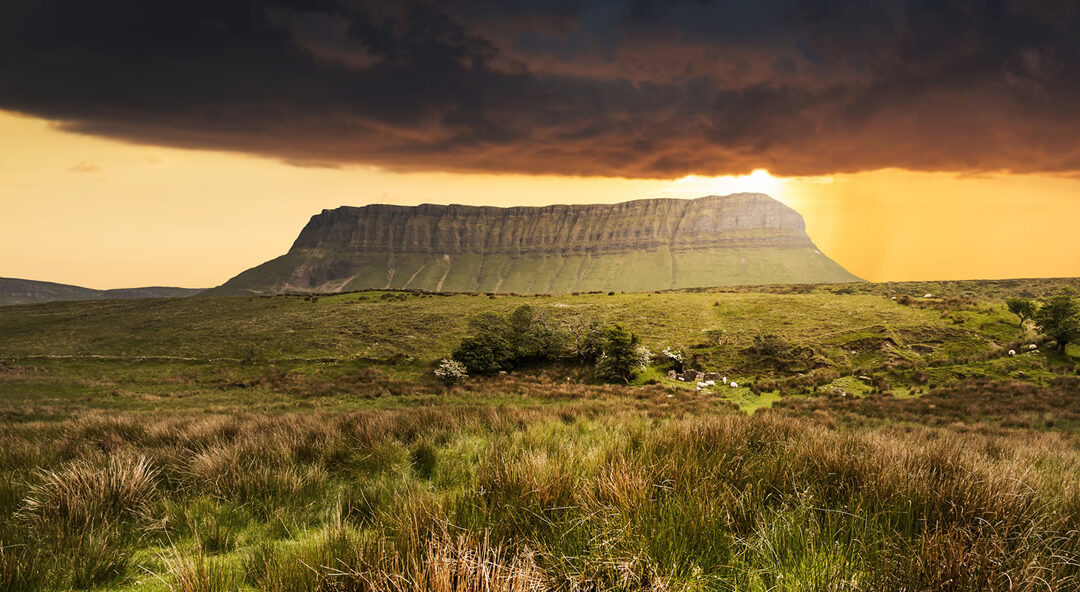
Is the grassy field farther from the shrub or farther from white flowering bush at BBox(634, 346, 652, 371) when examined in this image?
the shrub

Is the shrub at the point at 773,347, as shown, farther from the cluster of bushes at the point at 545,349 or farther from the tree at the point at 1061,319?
the tree at the point at 1061,319

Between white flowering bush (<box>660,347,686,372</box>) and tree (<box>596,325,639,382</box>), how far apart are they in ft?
12.0

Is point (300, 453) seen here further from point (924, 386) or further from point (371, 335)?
point (371, 335)

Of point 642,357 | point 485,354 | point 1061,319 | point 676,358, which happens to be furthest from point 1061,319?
point 485,354

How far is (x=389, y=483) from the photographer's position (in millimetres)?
4496

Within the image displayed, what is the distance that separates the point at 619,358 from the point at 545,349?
8.04m

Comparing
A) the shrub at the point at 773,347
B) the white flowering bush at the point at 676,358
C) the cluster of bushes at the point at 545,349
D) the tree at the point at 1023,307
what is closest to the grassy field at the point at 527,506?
the cluster of bushes at the point at 545,349

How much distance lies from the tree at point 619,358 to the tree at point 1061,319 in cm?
2636

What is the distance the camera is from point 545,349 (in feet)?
121

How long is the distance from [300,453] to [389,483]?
1.97 meters

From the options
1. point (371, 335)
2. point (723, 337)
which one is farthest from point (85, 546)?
point (371, 335)

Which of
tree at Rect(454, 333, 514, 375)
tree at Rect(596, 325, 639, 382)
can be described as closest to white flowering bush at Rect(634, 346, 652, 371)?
tree at Rect(596, 325, 639, 382)

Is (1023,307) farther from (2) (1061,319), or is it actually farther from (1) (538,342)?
(1) (538,342)

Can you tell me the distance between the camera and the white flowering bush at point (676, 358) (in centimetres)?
3272
